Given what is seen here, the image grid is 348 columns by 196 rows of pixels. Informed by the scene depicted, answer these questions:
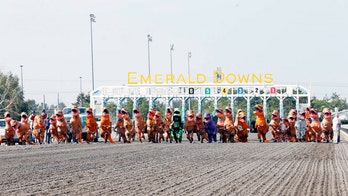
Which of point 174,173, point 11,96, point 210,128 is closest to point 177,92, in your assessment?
point 11,96

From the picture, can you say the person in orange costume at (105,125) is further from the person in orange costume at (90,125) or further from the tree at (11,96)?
the tree at (11,96)

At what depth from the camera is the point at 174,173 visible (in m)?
21.8

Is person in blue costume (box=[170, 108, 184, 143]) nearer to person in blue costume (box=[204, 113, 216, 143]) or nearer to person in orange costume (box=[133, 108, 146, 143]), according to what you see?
person in blue costume (box=[204, 113, 216, 143])

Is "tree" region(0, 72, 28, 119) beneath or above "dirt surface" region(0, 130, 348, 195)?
above

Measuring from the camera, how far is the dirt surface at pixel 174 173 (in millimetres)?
17562

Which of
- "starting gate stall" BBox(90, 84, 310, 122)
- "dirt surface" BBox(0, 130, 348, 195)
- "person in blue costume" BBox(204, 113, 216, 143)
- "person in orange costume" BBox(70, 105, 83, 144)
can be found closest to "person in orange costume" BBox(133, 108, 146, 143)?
"person in orange costume" BBox(70, 105, 83, 144)

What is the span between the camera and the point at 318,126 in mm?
44625

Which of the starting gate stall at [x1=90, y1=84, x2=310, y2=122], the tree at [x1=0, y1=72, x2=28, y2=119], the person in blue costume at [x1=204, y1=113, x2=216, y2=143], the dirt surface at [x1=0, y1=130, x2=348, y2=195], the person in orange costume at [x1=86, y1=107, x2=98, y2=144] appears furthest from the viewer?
the tree at [x1=0, y1=72, x2=28, y2=119]

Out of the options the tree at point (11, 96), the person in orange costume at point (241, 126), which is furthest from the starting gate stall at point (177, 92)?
the person in orange costume at point (241, 126)

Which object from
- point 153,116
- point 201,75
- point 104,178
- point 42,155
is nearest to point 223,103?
point 201,75

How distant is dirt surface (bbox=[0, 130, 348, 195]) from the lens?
691 inches

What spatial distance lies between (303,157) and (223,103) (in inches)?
5071

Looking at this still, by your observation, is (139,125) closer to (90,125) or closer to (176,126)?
(176,126)

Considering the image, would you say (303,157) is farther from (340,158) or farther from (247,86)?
(247,86)
